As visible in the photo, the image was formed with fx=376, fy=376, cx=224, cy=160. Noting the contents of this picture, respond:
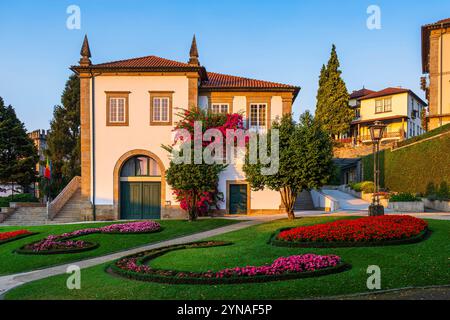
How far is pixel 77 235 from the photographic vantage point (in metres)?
19.3

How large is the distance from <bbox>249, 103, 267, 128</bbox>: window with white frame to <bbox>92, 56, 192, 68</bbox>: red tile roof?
5849mm

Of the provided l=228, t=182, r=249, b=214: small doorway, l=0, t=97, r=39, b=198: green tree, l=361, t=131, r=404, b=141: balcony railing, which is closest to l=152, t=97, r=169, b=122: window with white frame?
l=228, t=182, r=249, b=214: small doorway

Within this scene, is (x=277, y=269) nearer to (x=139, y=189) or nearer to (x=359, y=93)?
(x=139, y=189)

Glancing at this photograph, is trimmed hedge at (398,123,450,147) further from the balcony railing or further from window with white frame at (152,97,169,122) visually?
the balcony railing

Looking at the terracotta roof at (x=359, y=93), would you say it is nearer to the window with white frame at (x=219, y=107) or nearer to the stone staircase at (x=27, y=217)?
the window with white frame at (x=219, y=107)

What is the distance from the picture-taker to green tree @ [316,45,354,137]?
57156 millimetres

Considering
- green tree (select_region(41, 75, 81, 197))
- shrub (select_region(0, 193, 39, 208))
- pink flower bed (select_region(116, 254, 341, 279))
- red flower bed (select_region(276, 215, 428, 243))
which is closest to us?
pink flower bed (select_region(116, 254, 341, 279))

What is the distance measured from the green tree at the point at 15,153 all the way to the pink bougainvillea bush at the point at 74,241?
67.9 ft

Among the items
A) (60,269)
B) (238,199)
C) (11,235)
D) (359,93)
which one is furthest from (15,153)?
(359,93)

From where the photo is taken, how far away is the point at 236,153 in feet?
90.2

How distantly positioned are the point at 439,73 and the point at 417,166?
16.4 meters

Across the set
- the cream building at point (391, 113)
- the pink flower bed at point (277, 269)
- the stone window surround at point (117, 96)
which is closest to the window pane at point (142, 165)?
the stone window surround at point (117, 96)
